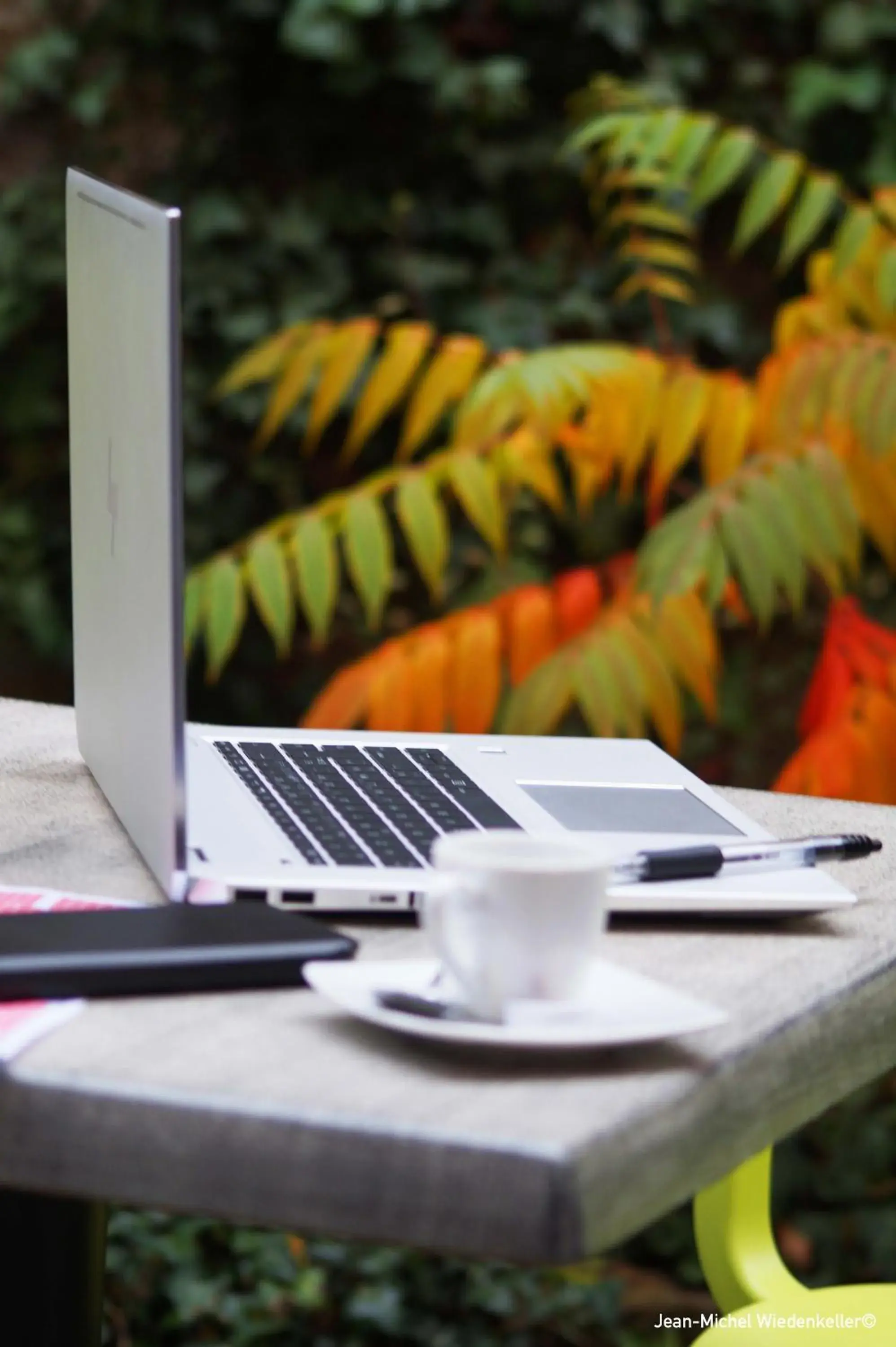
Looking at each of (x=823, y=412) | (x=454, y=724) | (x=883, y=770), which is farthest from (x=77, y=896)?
(x=823, y=412)

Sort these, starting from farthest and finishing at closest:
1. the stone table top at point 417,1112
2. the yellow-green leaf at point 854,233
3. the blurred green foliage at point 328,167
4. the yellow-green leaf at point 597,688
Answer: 1. the blurred green foliage at point 328,167
2. the yellow-green leaf at point 854,233
3. the yellow-green leaf at point 597,688
4. the stone table top at point 417,1112

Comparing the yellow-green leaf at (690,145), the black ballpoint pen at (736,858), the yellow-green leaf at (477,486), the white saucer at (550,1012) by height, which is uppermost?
the yellow-green leaf at (690,145)

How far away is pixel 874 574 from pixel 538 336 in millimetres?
661

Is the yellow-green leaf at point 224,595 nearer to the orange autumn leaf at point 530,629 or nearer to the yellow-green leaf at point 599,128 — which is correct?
the orange autumn leaf at point 530,629

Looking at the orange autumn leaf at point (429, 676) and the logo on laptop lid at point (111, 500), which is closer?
the logo on laptop lid at point (111, 500)

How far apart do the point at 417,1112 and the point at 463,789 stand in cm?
42

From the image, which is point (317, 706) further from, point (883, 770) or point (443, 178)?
point (443, 178)

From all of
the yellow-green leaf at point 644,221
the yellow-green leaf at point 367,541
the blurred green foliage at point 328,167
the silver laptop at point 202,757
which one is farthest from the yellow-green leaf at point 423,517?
the blurred green foliage at point 328,167

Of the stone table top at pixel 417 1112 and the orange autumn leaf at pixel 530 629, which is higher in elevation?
the orange autumn leaf at pixel 530 629

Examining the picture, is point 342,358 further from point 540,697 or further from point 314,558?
point 540,697

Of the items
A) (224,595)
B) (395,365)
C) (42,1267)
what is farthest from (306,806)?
(395,365)

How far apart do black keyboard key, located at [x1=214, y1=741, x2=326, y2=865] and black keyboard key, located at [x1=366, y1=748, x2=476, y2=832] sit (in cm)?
7

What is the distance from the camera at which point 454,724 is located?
5.35 ft

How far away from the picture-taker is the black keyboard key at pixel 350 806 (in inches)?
34.1
